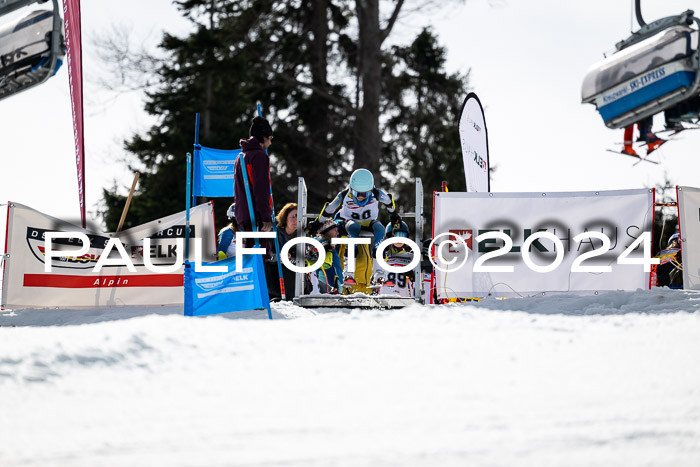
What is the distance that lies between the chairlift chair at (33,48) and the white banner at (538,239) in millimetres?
4479

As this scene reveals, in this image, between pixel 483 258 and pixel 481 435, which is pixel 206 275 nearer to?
pixel 483 258

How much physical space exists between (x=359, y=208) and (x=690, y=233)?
3.89m

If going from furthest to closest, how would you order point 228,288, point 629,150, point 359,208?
point 359,208 < point 629,150 < point 228,288

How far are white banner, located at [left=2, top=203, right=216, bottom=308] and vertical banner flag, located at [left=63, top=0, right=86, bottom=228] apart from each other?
928mm

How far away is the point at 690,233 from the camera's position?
9516 mm

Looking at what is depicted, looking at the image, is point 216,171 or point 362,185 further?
point 216,171

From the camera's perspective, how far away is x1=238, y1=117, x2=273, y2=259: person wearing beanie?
7133 millimetres

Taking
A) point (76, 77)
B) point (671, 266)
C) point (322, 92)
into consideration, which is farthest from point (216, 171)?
point (322, 92)

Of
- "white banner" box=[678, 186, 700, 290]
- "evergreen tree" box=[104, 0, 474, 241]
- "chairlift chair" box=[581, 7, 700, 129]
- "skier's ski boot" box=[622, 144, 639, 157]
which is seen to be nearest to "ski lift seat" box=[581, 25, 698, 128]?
"chairlift chair" box=[581, 7, 700, 129]

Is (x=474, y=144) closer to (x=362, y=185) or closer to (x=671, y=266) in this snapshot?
(x=362, y=185)

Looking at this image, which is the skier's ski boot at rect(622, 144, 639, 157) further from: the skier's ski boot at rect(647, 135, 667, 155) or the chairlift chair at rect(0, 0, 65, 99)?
the chairlift chair at rect(0, 0, 65, 99)

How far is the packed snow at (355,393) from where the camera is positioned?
3.37 meters

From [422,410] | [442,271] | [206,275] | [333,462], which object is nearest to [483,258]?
[442,271]

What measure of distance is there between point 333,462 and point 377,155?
1979 cm
